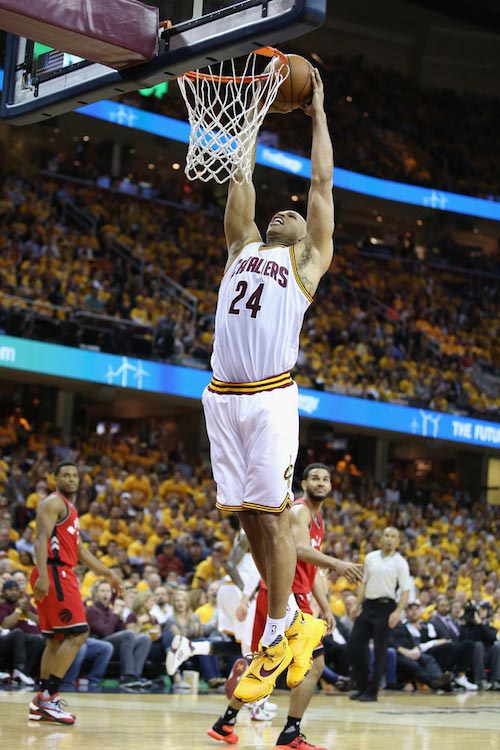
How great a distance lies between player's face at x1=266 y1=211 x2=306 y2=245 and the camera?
625cm

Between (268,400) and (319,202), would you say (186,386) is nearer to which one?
(319,202)

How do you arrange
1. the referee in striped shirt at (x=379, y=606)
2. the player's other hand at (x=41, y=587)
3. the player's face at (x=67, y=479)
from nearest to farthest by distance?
the player's other hand at (x=41, y=587)
the player's face at (x=67, y=479)
the referee in striped shirt at (x=379, y=606)

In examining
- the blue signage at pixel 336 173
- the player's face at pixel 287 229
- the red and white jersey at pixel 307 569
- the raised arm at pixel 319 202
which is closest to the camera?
the raised arm at pixel 319 202

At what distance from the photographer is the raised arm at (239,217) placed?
20.7 feet

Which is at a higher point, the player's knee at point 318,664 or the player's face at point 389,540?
the player's face at point 389,540

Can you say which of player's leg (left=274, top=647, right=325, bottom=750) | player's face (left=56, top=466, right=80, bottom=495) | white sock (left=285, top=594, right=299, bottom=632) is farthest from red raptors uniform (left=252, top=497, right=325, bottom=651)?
white sock (left=285, top=594, right=299, bottom=632)

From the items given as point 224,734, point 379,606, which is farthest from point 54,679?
point 379,606

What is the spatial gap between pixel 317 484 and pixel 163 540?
8885 mm

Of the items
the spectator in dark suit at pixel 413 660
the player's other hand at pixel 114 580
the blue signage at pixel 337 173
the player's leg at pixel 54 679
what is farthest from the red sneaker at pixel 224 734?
the blue signage at pixel 337 173

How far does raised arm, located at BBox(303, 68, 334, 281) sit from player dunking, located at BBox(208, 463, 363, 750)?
6.30 feet

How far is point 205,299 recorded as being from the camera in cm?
2561

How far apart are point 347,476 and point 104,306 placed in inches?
301

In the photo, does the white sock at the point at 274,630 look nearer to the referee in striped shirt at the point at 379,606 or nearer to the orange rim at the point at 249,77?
the orange rim at the point at 249,77

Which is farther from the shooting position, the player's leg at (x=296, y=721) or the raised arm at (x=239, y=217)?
the player's leg at (x=296, y=721)
